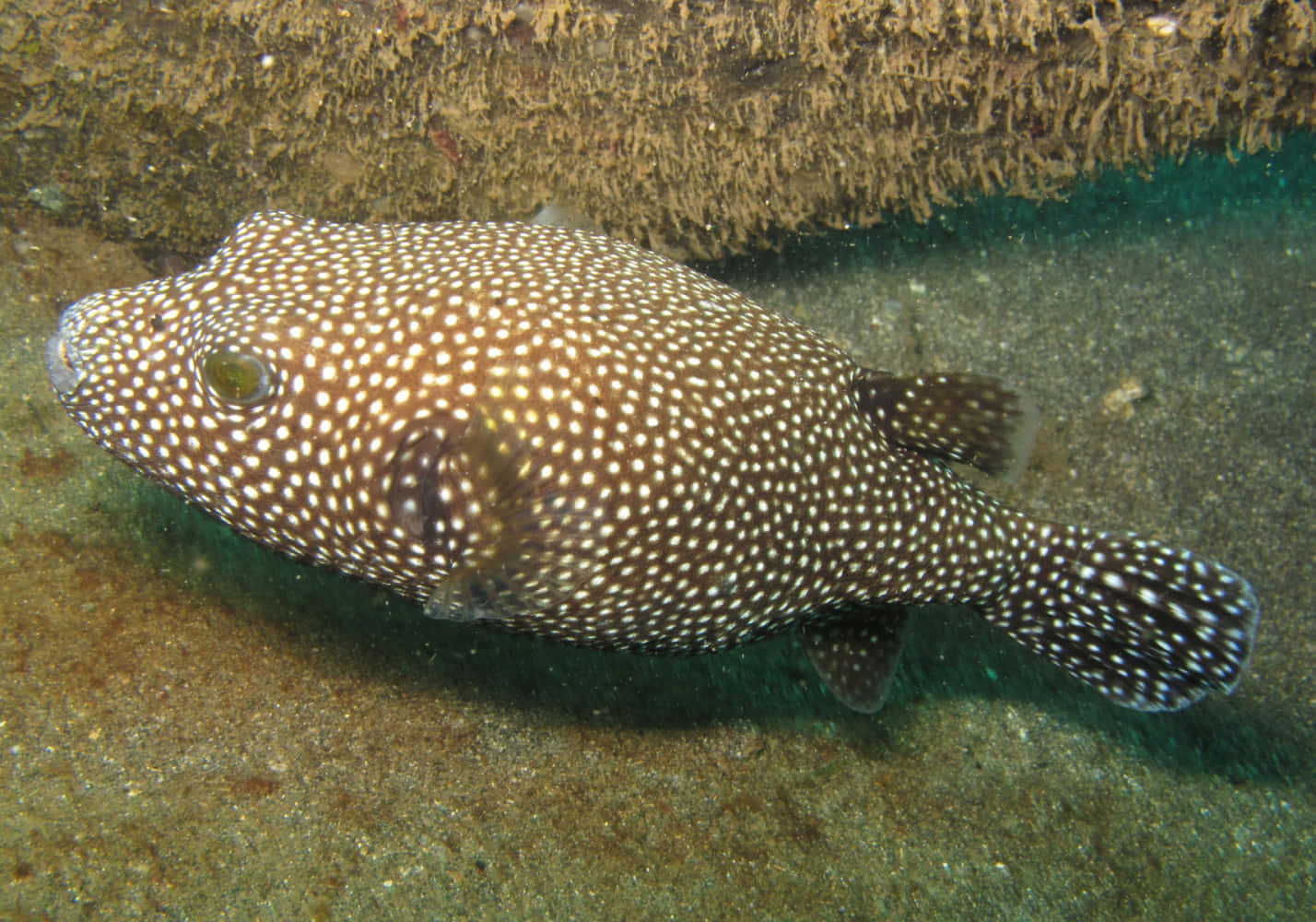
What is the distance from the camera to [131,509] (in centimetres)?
377

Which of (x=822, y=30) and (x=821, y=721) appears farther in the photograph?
(x=821, y=721)

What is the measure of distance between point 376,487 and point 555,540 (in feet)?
2.27

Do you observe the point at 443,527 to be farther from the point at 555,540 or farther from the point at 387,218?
the point at 387,218

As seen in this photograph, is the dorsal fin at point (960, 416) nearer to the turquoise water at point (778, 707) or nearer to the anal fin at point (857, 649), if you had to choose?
the anal fin at point (857, 649)

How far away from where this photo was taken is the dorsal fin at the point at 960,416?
124 inches

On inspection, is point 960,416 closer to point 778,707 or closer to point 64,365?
point 778,707

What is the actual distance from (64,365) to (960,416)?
3761mm

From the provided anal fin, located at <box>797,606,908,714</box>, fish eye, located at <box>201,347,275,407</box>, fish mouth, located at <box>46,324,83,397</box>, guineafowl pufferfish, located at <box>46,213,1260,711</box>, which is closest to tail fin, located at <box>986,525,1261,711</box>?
guineafowl pufferfish, located at <box>46,213,1260,711</box>

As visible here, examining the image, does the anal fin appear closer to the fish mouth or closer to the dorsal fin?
the dorsal fin

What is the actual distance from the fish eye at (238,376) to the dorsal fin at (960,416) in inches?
96.8

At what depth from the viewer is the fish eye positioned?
2514 millimetres

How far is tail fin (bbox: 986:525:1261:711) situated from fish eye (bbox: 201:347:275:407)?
3.46 meters

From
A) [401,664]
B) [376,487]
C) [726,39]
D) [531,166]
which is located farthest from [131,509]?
[726,39]

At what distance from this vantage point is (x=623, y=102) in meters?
3.79
